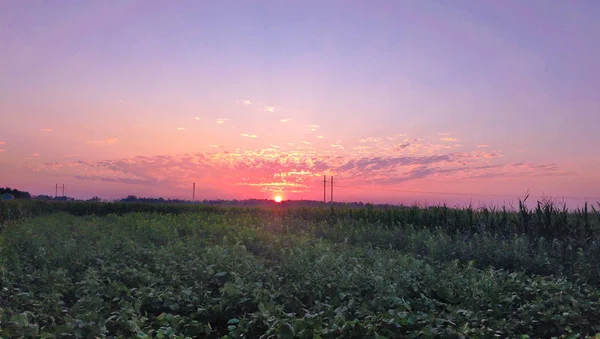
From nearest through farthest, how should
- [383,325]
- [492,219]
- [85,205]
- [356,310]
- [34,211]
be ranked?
[383,325] → [356,310] → [492,219] → [34,211] → [85,205]

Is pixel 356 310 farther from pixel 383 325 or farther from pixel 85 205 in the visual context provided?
pixel 85 205

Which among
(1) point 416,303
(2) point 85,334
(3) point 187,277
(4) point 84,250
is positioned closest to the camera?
(2) point 85,334

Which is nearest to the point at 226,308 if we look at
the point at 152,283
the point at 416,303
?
the point at 152,283

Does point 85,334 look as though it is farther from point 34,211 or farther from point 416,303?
point 34,211

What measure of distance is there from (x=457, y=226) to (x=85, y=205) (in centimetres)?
3358

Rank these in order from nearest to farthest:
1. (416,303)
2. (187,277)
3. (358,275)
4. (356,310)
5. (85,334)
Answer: (85,334) → (356,310) → (416,303) → (358,275) → (187,277)

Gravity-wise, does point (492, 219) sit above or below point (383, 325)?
above

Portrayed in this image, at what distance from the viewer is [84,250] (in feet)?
33.0

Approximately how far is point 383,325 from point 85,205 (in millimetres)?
40077

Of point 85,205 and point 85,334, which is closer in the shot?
point 85,334

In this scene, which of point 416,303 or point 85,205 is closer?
point 416,303

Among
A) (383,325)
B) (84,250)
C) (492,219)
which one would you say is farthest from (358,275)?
(492,219)

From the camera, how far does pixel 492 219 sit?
53.6ft

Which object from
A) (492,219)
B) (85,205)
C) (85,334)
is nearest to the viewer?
(85,334)
